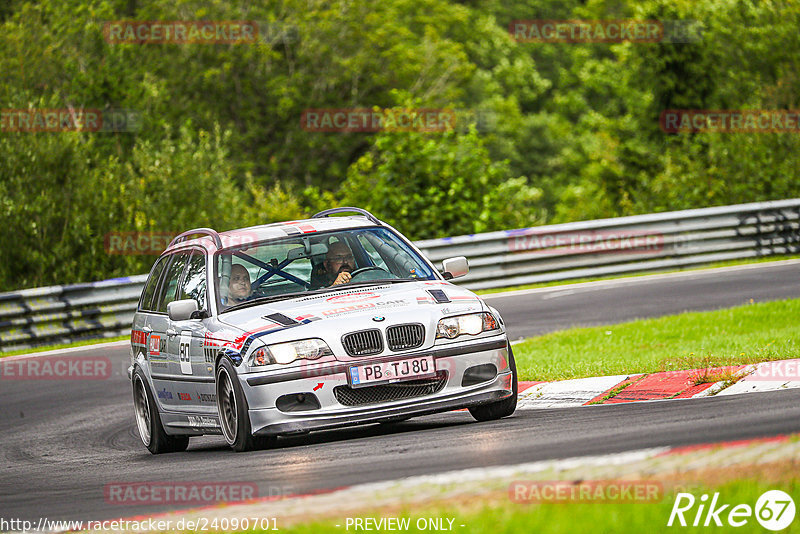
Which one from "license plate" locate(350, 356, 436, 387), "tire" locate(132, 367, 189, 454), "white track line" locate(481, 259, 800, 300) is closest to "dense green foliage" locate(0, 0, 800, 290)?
"white track line" locate(481, 259, 800, 300)

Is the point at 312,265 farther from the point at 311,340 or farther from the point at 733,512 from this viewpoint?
the point at 733,512

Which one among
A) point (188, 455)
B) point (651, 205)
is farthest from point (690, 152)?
point (188, 455)

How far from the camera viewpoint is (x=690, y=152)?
1138 inches

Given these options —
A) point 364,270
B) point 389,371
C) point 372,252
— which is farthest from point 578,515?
point 372,252

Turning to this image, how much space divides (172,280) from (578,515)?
6.37 meters

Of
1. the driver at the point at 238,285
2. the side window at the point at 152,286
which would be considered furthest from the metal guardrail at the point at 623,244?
the driver at the point at 238,285

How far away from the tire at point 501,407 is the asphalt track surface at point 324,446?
110 mm

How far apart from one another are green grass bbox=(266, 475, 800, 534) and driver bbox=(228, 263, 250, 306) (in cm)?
433

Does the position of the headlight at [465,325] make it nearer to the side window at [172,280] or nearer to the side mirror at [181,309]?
the side mirror at [181,309]

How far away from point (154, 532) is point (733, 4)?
4038 cm

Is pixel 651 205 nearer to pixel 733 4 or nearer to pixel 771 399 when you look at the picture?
pixel 733 4

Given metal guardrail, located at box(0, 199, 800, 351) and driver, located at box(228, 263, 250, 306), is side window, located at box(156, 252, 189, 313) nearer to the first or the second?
driver, located at box(228, 263, 250, 306)

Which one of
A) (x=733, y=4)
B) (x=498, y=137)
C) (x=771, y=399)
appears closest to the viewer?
(x=771, y=399)

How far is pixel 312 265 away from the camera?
9695mm
